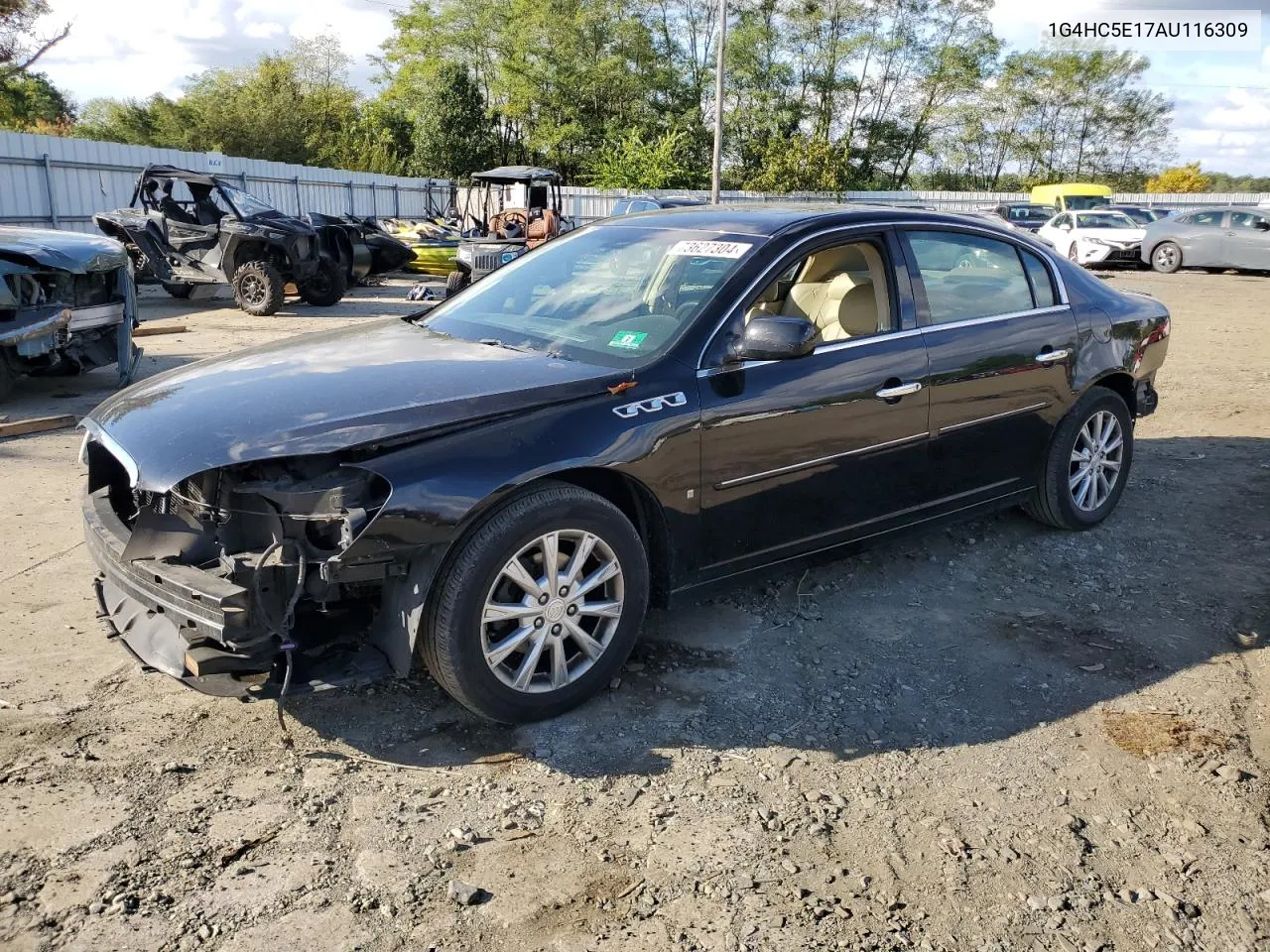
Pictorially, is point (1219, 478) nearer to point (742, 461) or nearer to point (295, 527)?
point (742, 461)

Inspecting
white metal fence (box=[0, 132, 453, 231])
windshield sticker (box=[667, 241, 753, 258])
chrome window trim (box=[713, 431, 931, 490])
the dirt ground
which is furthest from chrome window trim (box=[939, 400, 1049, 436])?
white metal fence (box=[0, 132, 453, 231])

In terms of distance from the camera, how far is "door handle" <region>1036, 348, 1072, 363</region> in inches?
198

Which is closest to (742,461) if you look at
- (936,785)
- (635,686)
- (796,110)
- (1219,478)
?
(635,686)

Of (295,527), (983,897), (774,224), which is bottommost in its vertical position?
(983,897)

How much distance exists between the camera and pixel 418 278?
21828 mm

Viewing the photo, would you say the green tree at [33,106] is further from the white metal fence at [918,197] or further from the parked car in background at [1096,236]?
the parked car in background at [1096,236]

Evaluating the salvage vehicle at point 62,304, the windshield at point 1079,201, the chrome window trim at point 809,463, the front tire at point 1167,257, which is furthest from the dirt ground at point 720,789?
the windshield at point 1079,201

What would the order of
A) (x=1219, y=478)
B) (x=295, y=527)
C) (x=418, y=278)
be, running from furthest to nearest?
(x=418, y=278), (x=1219, y=478), (x=295, y=527)

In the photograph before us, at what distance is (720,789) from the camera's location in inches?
126

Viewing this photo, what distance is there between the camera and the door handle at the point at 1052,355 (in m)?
5.03

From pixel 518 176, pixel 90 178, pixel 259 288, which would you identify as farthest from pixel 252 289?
pixel 518 176

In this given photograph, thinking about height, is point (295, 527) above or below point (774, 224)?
below

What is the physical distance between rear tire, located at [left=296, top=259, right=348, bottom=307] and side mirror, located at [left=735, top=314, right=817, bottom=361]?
1242 centimetres

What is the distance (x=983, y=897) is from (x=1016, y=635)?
1.83m
